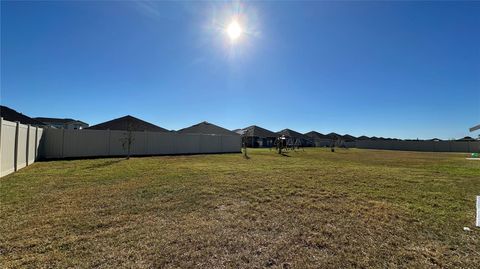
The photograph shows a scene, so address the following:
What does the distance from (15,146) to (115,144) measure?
9439 millimetres

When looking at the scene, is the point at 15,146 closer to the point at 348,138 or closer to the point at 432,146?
the point at 432,146

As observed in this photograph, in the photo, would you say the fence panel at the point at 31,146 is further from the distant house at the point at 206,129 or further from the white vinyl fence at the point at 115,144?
the distant house at the point at 206,129

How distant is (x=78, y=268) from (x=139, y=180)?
18.0 ft

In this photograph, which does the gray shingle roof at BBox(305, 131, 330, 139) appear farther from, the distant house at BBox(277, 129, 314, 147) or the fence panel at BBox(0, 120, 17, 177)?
the fence panel at BBox(0, 120, 17, 177)

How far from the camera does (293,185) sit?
7.31 meters

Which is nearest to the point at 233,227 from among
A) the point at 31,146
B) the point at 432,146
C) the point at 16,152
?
the point at 16,152

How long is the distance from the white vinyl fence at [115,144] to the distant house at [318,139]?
42820 millimetres

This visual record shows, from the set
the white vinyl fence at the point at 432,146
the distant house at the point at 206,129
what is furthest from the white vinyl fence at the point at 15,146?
the white vinyl fence at the point at 432,146

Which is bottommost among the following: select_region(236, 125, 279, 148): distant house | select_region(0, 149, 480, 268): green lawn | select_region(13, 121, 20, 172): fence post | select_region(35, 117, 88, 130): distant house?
select_region(0, 149, 480, 268): green lawn

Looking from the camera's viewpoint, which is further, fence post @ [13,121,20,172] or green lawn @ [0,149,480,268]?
fence post @ [13,121,20,172]

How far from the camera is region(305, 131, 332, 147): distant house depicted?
63487 mm

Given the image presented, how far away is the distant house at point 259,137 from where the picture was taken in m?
47.6

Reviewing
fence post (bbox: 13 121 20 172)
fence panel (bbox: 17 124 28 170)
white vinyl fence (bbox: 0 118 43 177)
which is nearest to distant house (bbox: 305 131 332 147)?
white vinyl fence (bbox: 0 118 43 177)

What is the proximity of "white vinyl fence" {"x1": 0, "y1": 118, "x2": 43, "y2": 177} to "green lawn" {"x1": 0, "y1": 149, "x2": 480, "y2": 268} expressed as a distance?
2.16 m
